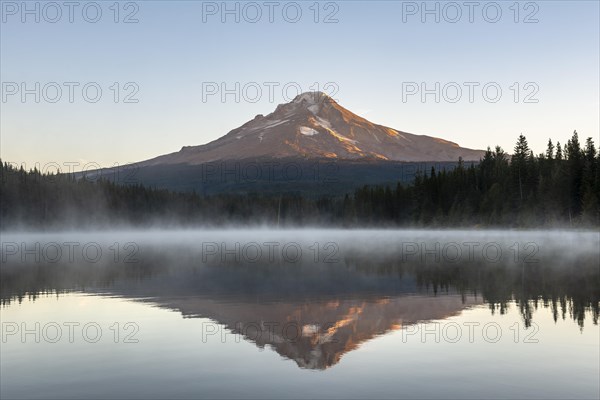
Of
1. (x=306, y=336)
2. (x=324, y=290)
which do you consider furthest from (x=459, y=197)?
(x=306, y=336)

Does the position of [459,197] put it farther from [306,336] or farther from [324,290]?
[306,336]

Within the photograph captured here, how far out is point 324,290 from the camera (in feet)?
121

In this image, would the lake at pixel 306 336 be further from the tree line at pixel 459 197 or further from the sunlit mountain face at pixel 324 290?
the tree line at pixel 459 197

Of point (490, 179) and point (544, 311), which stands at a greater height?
point (490, 179)

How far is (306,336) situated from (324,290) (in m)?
14.1

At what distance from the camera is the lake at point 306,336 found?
16266mm

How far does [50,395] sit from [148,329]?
9.14 m

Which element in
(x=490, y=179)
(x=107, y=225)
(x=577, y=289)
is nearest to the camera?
(x=577, y=289)

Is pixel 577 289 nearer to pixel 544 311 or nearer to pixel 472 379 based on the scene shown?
pixel 544 311

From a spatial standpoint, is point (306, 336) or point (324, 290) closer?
point (306, 336)

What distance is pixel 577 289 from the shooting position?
33875 millimetres

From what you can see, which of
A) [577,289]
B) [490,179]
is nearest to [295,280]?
[577,289]

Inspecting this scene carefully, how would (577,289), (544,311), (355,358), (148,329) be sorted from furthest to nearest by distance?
1. (577,289)
2. (544,311)
3. (148,329)
4. (355,358)

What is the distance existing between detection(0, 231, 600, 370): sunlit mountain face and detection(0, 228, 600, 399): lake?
0.13m
